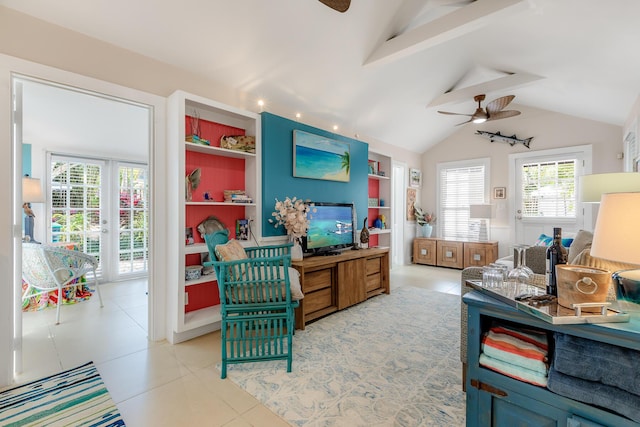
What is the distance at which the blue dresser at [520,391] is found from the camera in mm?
892

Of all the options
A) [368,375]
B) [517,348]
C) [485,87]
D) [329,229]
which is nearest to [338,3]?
[517,348]

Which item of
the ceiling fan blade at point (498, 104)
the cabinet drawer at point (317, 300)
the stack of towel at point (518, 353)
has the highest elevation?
the ceiling fan blade at point (498, 104)

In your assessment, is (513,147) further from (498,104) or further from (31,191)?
(31,191)

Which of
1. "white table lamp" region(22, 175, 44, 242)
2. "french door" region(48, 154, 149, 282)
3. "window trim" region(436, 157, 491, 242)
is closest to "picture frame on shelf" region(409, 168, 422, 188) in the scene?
"window trim" region(436, 157, 491, 242)

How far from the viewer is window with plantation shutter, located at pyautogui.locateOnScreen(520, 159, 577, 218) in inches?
199

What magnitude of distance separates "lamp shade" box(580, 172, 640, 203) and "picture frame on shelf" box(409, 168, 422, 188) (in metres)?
3.60

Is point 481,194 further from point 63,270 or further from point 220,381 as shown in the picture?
point 63,270

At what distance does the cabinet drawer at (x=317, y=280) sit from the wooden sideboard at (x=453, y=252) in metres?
3.59

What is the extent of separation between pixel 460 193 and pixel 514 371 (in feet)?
18.9

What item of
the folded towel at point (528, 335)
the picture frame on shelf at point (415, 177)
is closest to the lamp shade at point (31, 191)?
the folded towel at point (528, 335)

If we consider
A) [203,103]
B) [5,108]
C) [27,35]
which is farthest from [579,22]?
[5,108]

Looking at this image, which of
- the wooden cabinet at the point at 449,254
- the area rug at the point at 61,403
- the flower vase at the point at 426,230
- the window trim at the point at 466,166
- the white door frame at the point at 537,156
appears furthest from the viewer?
the flower vase at the point at 426,230

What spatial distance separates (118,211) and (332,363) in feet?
14.6

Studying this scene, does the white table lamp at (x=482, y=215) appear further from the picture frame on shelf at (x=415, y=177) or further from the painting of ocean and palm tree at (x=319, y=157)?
the painting of ocean and palm tree at (x=319, y=157)
